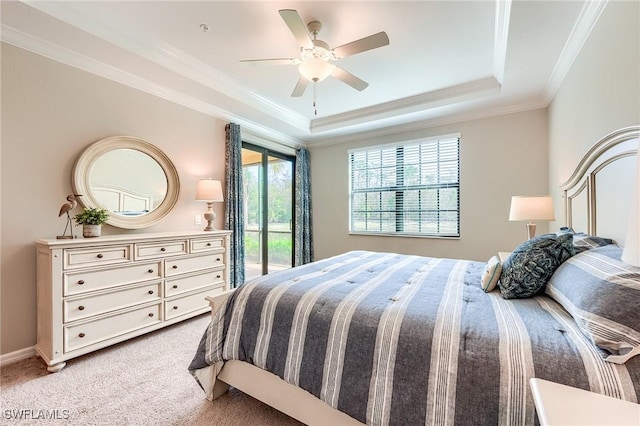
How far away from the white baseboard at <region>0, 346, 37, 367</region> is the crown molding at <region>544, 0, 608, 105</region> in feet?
15.8

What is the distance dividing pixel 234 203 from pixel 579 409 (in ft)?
11.8

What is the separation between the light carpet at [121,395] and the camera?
5.13 feet

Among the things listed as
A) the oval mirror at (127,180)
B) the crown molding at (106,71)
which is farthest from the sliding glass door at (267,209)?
the oval mirror at (127,180)

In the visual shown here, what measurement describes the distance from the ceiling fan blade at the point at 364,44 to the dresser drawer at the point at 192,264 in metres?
2.42

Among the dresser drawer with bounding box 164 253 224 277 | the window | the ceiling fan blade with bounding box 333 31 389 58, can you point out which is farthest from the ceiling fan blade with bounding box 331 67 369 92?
the dresser drawer with bounding box 164 253 224 277

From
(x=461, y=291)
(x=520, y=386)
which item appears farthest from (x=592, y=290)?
(x=461, y=291)

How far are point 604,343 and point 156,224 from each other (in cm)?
347

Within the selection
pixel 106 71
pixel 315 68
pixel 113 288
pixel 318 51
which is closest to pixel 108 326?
pixel 113 288

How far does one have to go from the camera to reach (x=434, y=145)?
4.06 m

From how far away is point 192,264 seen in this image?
291 centimetres

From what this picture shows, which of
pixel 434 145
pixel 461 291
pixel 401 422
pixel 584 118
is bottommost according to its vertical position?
pixel 401 422

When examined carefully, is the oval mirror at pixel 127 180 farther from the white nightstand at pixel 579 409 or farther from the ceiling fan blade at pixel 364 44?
the white nightstand at pixel 579 409

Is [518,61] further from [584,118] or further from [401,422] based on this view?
[401,422]

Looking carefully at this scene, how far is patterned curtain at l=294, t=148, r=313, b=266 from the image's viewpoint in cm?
484
